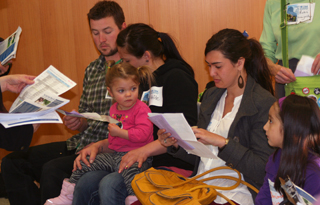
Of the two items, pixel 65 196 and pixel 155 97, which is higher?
pixel 155 97

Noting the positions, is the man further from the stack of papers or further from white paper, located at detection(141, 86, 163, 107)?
the stack of papers

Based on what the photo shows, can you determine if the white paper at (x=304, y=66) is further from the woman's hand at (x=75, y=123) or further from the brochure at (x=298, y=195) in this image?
the woman's hand at (x=75, y=123)

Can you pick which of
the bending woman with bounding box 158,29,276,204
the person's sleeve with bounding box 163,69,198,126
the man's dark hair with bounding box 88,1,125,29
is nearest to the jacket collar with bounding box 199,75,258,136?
the bending woman with bounding box 158,29,276,204

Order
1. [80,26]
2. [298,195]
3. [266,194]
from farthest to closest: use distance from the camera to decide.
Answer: [80,26] < [266,194] < [298,195]

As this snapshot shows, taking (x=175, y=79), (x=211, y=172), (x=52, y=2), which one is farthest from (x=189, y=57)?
(x=211, y=172)

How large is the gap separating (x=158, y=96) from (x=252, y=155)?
0.76 metres

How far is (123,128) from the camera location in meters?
1.97

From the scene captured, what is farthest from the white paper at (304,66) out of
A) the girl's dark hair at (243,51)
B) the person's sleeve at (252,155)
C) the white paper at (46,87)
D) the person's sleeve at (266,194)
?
the white paper at (46,87)

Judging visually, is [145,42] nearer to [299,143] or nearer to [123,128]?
[123,128]

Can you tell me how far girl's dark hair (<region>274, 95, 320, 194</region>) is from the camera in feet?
3.55

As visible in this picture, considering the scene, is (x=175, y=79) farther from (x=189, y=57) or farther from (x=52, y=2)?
(x=52, y=2)

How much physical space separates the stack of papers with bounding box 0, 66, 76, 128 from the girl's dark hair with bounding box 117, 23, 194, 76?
2.40 feet

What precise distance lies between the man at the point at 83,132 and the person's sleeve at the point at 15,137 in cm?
56

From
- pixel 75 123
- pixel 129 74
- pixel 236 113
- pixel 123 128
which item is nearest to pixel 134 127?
pixel 123 128
